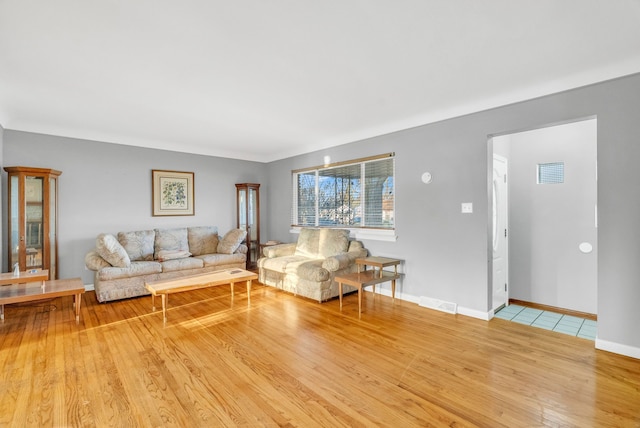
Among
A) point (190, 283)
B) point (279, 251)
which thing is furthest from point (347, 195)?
point (190, 283)

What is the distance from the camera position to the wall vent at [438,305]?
12.3ft

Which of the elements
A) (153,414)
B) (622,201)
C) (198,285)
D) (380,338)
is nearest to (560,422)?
(380,338)

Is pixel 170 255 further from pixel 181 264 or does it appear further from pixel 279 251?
pixel 279 251

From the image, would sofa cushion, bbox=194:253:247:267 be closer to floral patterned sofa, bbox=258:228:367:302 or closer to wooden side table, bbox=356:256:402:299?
floral patterned sofa, bbox=258:228:367:302

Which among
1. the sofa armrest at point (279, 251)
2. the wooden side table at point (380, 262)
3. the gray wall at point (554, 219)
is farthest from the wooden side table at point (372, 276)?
the gray wall at point (554, 219)

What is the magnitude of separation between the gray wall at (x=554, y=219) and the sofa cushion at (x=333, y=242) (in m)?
2.34

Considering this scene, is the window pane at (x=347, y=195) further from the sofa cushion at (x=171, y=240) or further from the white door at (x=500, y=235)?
the sofa cushion at (x=171, y=240)

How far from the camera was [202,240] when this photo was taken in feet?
18.7

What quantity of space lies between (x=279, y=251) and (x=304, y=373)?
3051mm

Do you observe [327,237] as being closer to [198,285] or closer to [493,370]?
[198,285]

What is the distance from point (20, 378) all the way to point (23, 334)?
1.14 meters

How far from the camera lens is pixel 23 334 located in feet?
10.2

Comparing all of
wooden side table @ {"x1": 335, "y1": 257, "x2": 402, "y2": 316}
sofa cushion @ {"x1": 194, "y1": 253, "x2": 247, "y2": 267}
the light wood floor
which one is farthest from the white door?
sofa cushion @ {"x1": 194, "y1": 253, "x2": 247, "y2": 267}

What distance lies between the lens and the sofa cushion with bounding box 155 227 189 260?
519 cm
